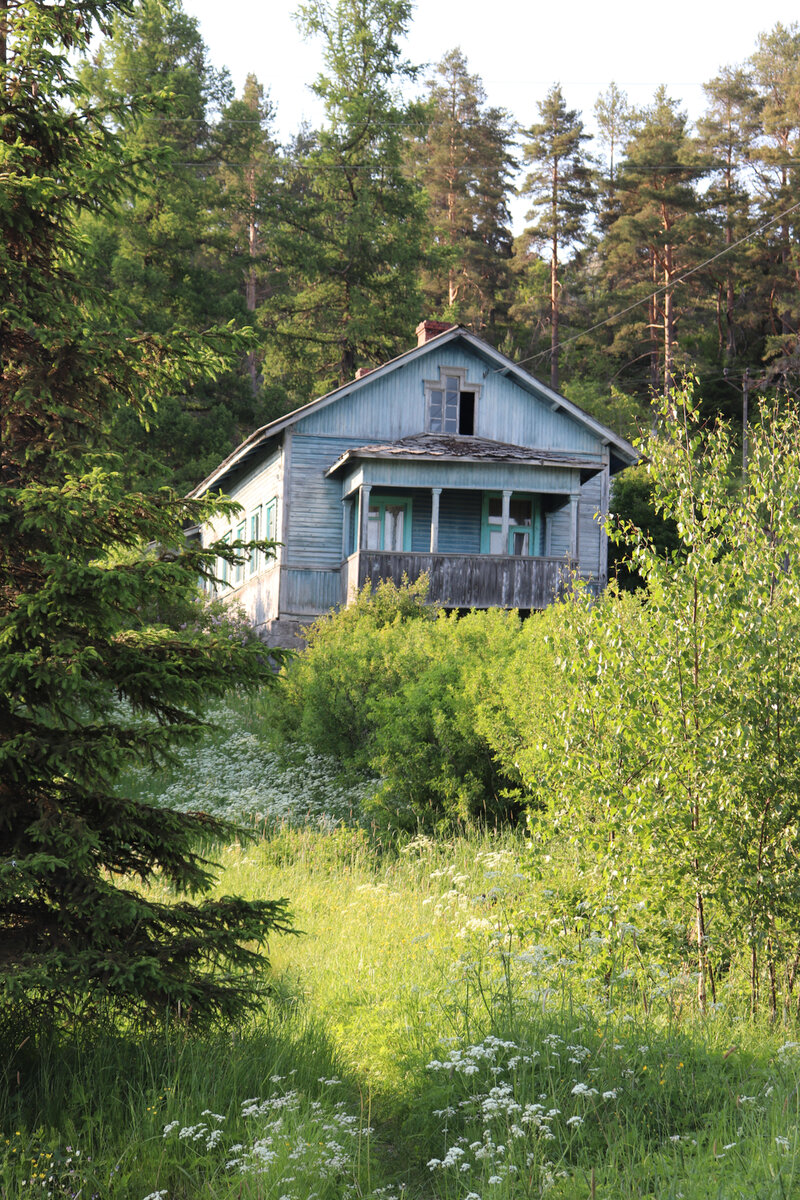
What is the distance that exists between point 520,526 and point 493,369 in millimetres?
3794

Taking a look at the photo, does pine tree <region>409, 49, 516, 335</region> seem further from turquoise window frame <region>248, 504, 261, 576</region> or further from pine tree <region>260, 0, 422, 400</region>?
turquoise window frame <region>248, 504, 261, 576</region>

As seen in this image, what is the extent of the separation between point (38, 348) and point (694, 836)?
178 inches

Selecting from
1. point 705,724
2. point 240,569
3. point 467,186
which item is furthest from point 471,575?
point 467,186

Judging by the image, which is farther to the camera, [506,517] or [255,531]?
[255,531]

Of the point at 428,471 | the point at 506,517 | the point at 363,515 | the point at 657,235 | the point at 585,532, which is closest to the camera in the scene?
the point at 363,515

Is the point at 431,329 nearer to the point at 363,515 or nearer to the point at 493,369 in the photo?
the point at 493,369

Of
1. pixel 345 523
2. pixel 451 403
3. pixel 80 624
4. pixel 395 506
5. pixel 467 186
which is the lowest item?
pixel 80 624

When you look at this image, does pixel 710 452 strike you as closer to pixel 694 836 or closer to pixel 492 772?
pixel 694 836

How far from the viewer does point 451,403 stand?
2644 cm

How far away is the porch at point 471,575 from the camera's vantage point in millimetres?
22547

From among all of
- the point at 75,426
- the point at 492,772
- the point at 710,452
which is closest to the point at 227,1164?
the point at 75,426

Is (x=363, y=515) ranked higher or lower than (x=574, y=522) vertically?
lower

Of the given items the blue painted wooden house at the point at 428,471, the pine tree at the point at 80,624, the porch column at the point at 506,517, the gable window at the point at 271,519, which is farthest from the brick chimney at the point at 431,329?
the pine tree at the point at 80,624

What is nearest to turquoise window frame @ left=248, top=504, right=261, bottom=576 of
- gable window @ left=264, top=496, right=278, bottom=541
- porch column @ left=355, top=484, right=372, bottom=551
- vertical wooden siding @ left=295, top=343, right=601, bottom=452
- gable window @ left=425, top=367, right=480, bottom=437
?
gable window @ left=264, top=496, right=278, bottom=541
